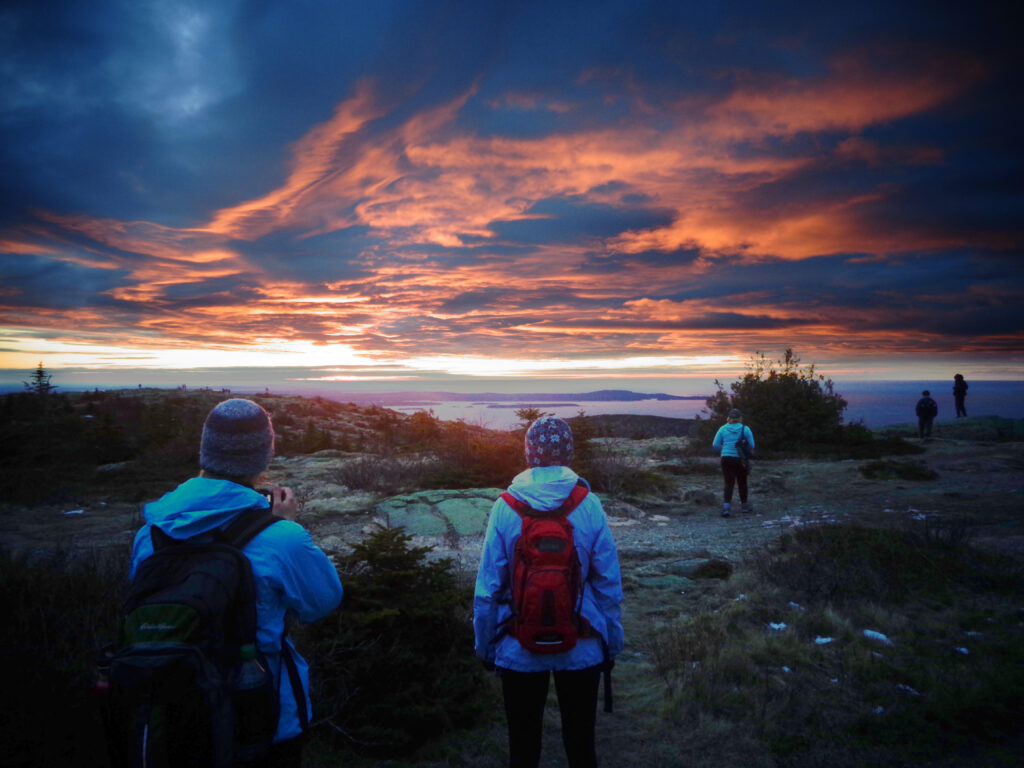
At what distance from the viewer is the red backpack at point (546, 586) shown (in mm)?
2775

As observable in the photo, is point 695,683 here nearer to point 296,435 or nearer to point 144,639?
point 144,639

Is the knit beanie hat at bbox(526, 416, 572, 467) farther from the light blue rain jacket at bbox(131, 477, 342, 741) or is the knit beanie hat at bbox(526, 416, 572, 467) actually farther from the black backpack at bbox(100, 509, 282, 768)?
the black backpack at bbox(100, 509, 282, 768)

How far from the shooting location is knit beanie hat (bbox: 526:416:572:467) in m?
3.10

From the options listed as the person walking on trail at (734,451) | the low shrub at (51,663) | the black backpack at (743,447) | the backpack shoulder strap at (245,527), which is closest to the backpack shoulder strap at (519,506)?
the backpack shoulder strap at (245,527)

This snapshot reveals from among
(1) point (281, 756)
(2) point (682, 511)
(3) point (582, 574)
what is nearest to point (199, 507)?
(1) point (281, 756)

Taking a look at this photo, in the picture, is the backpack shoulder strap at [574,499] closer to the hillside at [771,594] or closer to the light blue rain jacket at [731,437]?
the hillside at [771,594]

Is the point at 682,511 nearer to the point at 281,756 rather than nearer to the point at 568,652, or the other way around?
the point at 568,652

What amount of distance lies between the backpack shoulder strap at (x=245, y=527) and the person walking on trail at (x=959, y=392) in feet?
110

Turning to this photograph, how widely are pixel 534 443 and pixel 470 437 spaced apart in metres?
14.1

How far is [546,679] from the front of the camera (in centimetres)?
294

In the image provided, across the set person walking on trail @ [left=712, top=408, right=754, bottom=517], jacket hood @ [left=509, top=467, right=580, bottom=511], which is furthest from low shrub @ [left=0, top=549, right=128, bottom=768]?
person walking on trail @ [left=712, top=408, right=754, bottom=517]

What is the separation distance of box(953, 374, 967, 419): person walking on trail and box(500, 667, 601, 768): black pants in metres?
32.1

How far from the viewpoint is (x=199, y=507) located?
211cm

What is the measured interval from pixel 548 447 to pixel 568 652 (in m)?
1.02
